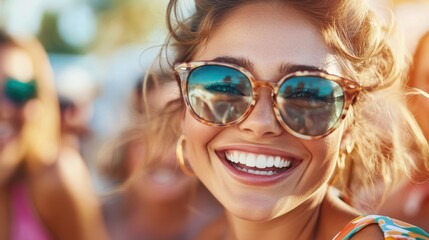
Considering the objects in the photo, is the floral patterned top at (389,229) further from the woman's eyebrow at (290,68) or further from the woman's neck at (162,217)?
the woman's neck at (162,217)

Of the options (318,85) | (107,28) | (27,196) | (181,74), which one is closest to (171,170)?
(27,196)

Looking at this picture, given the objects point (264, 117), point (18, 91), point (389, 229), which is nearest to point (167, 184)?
point (18, 91)

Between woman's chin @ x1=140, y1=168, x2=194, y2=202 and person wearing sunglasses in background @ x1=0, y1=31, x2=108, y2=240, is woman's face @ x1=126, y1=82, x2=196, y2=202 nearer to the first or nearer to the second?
woman's chin @ x1=140, y1=168, x2=194, y2=202

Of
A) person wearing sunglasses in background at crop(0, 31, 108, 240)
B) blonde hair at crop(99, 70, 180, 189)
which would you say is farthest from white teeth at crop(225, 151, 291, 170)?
person wearing sunglasses in background at crop(0, 31, 108, 240)

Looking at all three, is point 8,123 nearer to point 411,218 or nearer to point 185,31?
point 185,31

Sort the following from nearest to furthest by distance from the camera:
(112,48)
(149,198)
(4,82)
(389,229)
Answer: (389,229)
(4,82)
(149,198)
(112,48)

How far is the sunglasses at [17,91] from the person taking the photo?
3.43 m

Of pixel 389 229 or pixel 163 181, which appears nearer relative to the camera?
pixel 389 229

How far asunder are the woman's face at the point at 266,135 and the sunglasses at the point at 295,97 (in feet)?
0.09

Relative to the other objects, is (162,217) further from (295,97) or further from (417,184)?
(295,97)

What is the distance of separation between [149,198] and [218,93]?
6.58 feet

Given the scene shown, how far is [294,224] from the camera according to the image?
2.39 metres

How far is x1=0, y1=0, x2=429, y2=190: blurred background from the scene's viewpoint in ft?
10.6

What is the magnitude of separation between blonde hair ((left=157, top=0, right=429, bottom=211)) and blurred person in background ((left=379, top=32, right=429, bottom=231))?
11 cm
